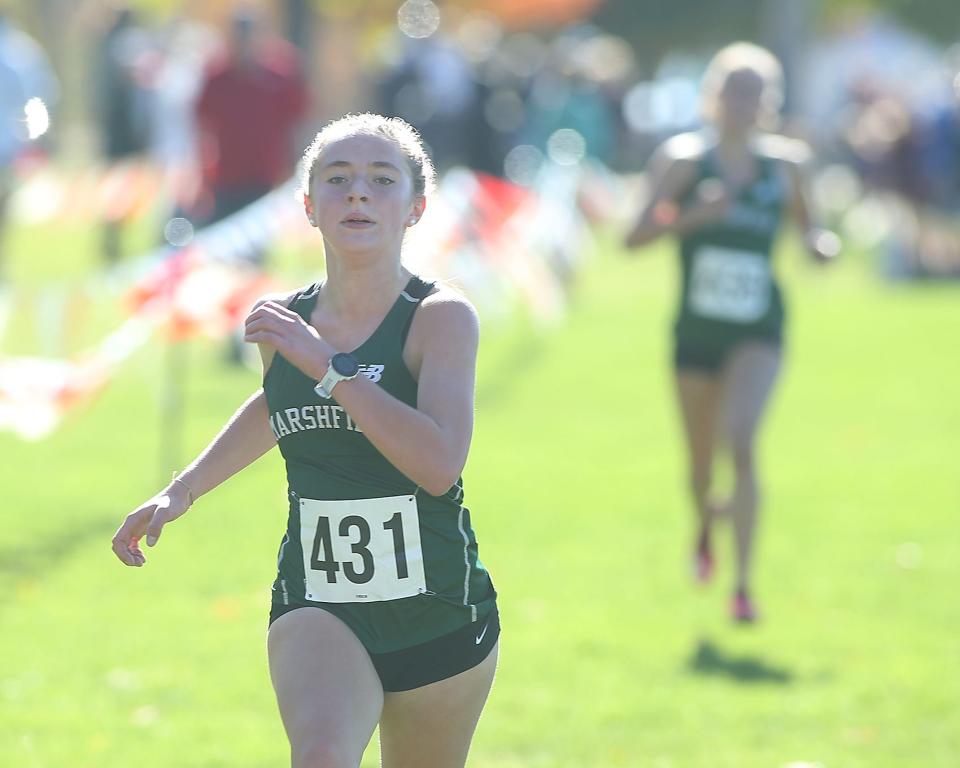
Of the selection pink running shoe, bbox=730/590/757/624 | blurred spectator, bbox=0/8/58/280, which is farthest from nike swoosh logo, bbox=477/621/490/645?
blurred spectator, bbox=0/8/58/280

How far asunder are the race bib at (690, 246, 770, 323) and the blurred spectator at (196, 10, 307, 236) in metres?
7.10

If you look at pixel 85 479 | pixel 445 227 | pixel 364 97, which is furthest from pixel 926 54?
pixel 85 479

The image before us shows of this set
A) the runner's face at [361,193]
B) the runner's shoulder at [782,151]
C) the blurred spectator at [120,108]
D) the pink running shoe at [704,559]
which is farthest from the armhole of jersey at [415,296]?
the blurred spectator at [120,108]

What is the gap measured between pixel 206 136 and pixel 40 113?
7.35 metres

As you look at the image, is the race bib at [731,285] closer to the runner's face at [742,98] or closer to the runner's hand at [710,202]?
the runner's hand at [710,202]

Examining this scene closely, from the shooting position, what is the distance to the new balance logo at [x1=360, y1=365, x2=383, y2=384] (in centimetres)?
402

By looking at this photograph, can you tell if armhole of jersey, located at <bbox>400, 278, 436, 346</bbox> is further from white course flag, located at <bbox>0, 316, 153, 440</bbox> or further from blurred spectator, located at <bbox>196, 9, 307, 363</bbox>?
blurred spectator, located at <bbox>196, 9, 307, 363</bbox>

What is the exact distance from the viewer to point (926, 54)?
166 feet

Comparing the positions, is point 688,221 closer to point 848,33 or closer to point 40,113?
point 40,113

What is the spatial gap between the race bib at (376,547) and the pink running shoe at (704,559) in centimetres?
473

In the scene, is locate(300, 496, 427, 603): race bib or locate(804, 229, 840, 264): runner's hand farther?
locate(804, 229, 840, 264): runner's hand

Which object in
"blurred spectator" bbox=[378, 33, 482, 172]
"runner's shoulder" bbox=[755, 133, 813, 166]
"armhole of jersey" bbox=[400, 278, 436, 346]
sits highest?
"blurred spectator" bbox=[378, 33, 482, 172]

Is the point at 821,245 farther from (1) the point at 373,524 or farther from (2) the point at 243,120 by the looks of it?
(2) the point at 243,120

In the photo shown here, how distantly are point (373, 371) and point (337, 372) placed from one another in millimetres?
216
